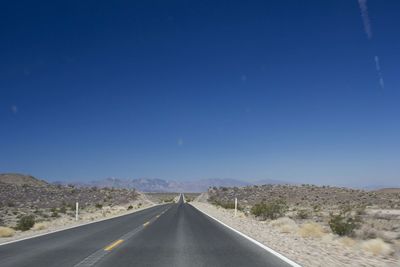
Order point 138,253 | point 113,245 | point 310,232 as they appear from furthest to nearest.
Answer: point 310,232, point 113,245, point 138,253

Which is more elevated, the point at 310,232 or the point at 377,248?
the point at 310,232

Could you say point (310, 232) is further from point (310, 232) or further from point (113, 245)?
point (113, 245)

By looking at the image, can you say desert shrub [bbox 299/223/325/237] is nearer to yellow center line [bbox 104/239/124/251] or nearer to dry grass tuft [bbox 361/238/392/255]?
dry grass tuft [bbox 361/238/392/255]

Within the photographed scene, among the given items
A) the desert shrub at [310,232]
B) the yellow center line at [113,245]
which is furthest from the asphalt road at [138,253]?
the desert shrub at [310,232]

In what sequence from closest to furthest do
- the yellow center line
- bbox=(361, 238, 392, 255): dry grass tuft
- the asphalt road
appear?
the asphalt road, the yellow center line, bbox=(361, 238, 392, 255): dry grass tuft

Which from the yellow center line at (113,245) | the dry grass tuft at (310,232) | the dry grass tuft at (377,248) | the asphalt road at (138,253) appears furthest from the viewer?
the dry grass tuft at (310,232)

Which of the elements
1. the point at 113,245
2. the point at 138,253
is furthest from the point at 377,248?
the point at 113,245

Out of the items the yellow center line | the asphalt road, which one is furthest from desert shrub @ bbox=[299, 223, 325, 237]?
the yellow center line

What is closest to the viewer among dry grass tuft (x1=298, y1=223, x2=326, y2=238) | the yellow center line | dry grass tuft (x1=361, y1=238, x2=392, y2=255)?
the yellow center line

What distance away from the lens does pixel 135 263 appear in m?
10.4

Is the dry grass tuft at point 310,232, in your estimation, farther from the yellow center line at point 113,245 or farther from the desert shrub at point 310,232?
the yellow center line at point 113,245

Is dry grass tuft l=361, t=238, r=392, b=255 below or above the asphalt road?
below

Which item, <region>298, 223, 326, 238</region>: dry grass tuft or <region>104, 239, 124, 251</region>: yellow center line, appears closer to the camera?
<region>104, 239, 124, 251</region>: yellow center line

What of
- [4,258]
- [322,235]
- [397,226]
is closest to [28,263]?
[4,258]
